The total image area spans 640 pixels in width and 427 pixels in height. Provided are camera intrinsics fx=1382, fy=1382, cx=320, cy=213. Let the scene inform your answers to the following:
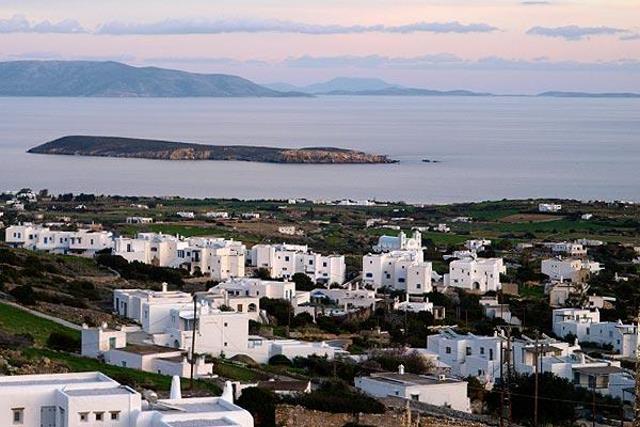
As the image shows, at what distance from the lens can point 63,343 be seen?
25.2 meters

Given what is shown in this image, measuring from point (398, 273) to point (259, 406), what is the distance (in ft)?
85.1

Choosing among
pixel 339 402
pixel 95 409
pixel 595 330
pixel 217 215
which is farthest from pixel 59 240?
pixel 95 409

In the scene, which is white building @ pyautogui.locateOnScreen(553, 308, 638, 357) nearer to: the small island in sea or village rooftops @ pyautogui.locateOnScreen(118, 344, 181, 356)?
village rooftops @ pyautogui.locateOnScreen(118, 344, 181, 356)

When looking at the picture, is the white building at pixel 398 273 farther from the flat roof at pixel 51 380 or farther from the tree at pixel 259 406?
the flat roof at pixel 51 380

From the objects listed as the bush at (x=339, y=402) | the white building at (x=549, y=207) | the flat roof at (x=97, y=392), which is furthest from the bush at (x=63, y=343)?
the white building at (x=549, y=207)

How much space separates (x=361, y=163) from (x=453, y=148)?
27238mm

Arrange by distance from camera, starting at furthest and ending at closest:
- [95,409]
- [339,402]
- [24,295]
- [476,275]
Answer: [476,275], [24,295], [339,402], [95,409]

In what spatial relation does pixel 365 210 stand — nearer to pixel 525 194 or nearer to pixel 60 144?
pixel 525 194

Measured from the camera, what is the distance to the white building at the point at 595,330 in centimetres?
3189

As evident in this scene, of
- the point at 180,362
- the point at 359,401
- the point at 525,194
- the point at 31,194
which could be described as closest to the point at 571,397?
the point at 359,401

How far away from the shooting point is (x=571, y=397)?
23.4 m

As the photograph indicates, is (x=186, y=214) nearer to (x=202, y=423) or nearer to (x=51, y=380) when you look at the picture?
(x=51, y=380)

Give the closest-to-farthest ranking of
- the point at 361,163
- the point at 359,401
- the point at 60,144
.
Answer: the point at 359,401, the point at 361,163, the point at 60,144

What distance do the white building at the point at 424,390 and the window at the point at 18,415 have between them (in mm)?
8667
